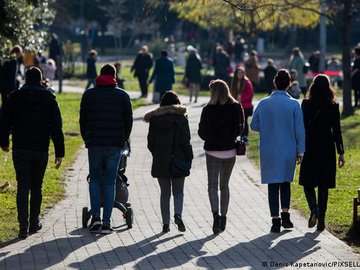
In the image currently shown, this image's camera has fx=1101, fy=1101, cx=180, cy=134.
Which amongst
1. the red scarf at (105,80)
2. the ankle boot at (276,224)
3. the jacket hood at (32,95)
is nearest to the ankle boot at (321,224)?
the ankle boot at (276,224)

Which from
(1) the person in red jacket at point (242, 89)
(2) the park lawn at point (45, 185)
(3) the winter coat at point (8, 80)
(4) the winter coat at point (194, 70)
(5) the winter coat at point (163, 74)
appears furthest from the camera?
(4) the winter coat at point (194, 70)

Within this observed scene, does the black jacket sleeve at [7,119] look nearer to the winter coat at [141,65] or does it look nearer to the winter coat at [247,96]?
the winter coat at [247,96]

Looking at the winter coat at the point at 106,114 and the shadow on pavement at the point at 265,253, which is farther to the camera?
the winter coat at the point at 106,114

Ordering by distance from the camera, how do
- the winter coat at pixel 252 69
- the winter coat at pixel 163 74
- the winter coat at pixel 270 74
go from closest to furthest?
the winter coat at pixel 163 74
the winter coat at pixel 252 69
the winter coat at pixel 270 74

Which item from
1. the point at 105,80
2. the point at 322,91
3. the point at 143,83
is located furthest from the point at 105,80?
the point at 143,83

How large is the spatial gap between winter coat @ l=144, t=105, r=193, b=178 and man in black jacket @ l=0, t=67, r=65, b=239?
3.46ft

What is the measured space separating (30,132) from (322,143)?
3.17 meters

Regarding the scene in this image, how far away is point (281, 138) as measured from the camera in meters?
11.9

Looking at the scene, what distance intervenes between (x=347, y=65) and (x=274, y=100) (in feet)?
56.6

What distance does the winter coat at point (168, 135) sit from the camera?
11797 mm

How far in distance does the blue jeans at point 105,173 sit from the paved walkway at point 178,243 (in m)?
0.30

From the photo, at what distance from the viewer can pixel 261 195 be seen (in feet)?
49.4

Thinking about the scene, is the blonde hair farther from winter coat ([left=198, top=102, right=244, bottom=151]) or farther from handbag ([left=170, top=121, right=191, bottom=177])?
handbag ([left=170, top=121, right=191, bottom=177])

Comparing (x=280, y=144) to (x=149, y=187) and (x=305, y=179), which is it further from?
(x=149, y=187)
